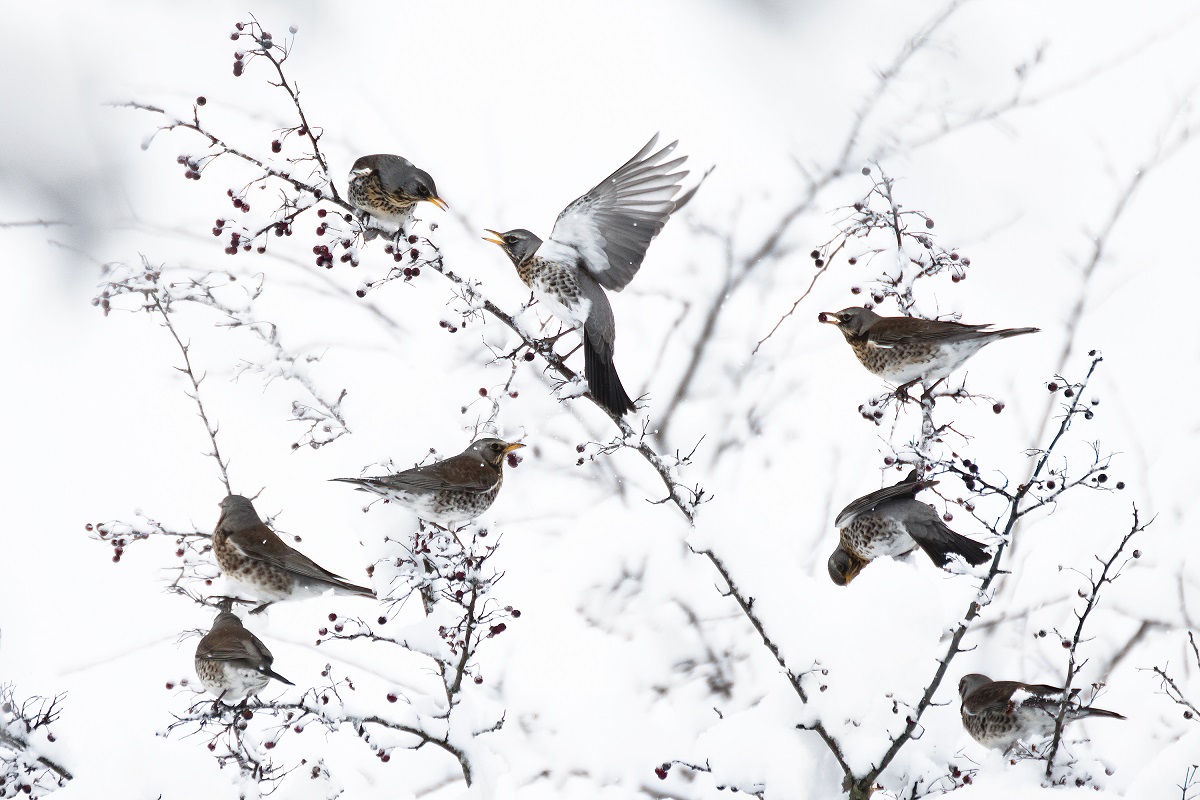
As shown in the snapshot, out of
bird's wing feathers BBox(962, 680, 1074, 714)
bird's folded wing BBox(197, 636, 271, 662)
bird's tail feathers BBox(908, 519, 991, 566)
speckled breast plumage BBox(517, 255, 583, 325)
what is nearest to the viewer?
bird's tail feathers BBox(908, 519, 991, 566)

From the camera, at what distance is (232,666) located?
2.72 metres

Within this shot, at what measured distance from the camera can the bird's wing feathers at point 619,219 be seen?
3053 millimetres

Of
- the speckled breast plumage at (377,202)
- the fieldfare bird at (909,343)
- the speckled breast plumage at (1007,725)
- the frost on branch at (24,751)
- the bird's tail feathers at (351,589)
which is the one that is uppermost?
the speckled breast plumage at (377,202)

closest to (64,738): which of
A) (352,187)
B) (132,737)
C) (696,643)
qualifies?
(132,737)


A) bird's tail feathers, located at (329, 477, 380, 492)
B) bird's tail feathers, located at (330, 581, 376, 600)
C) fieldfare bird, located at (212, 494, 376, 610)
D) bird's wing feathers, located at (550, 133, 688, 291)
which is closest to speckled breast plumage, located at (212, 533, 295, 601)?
fieldfare bird, located at (212, 494, 376, 610)

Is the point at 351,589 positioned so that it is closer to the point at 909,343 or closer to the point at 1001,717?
the point at 909,343

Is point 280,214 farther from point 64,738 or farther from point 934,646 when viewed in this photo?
point 934,646

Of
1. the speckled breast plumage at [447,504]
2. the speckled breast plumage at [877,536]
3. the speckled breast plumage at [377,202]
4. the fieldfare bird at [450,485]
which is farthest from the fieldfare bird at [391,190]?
the speckled breast plumage at [877,536]

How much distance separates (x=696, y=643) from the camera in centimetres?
599

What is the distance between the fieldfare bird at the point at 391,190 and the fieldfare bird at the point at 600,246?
0.88ft

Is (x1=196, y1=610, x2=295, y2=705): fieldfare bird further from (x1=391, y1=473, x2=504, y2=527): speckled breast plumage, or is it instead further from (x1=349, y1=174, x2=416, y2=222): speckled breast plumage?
(x1=349, y1=174, x2=416, y2=222): speckled breast plumage

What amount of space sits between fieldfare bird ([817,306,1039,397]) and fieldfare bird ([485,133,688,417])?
26.9 inches

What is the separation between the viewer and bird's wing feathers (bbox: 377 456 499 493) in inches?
103

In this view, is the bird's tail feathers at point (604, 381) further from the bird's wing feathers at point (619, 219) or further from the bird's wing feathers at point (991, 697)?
the bird's wing feathers at point (991, 697)
